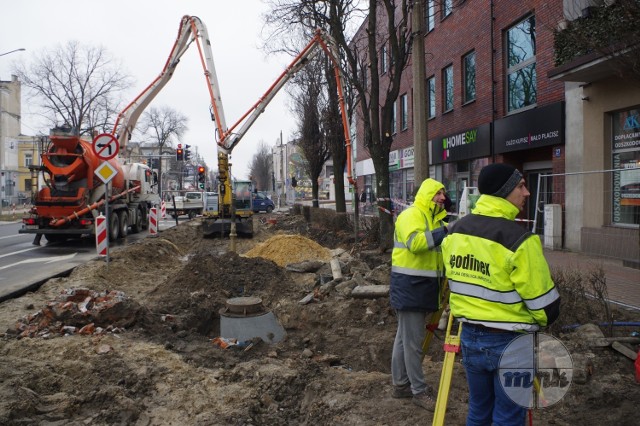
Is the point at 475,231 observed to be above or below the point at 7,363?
above

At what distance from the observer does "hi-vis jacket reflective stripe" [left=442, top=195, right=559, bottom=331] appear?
8.68ft

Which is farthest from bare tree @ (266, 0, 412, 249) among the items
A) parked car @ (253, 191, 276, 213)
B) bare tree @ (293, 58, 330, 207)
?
parked car @ (253, 191, 276, 213)

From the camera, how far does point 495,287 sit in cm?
277

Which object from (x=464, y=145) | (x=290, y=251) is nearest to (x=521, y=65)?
(x=464, y=145)

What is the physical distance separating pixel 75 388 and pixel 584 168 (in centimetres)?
1116

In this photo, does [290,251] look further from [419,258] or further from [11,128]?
[11,128]

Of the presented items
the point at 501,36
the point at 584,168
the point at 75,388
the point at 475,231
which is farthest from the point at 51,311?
the point at 501,36

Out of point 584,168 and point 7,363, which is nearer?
point 7,363

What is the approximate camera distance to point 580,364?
14.8 feet

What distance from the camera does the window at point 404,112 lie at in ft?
83.1

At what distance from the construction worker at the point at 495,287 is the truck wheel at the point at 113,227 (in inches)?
667

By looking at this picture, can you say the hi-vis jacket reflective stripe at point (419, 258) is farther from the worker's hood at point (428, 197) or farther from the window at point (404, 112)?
the window at point (404, 112)

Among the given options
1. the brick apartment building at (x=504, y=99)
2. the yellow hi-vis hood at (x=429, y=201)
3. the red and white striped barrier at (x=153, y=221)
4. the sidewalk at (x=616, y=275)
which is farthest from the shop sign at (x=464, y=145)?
the yellow hi-vis hood at (x=429, y=201)

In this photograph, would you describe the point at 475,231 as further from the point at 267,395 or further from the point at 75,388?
the point at 75,388
